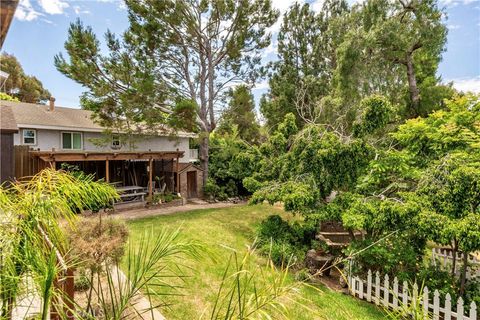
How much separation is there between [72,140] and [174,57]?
27.1ft

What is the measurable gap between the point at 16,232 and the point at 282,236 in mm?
8026

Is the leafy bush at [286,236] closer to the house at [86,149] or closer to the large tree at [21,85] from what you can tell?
the house at [86,149]

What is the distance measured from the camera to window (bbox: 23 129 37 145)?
45.2ft

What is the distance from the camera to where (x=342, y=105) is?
14812 millimetres

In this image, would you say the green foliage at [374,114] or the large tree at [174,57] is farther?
the large tree at [174,57]

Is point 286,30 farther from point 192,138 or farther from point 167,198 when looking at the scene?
point 167,198

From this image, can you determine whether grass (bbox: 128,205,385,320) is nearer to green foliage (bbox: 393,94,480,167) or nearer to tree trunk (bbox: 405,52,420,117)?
green foliage (bbox: 393,94,480,167)

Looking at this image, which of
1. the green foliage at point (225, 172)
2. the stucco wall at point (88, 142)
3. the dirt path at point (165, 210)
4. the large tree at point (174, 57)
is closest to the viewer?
the dirt path at point (165, 210)

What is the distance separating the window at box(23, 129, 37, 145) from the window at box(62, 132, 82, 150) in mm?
1379

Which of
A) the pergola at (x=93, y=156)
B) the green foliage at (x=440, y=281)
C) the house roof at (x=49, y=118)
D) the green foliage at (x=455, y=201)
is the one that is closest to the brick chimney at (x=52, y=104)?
the house roof at (x=49, y=118)

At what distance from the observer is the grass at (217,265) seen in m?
4.81

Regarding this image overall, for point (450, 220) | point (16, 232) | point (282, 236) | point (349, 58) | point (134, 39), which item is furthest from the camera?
point (134, 39)

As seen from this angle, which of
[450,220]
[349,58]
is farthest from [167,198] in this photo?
[450,220]

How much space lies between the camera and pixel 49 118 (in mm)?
15141
